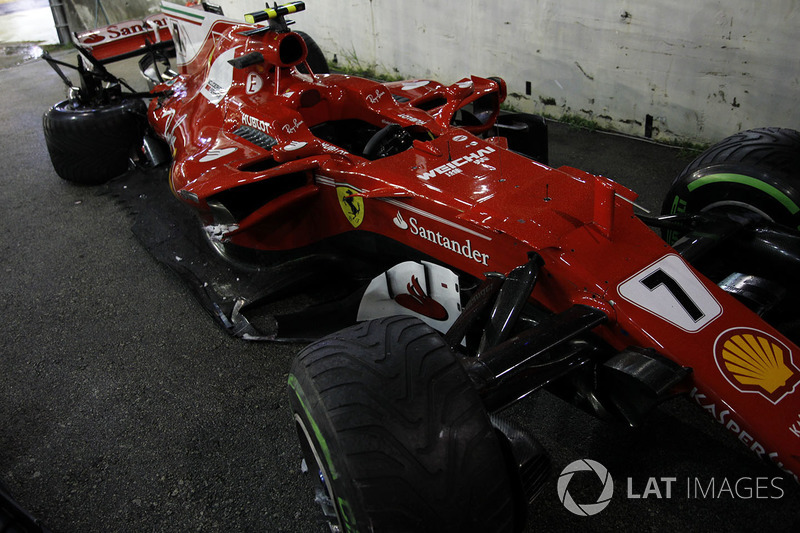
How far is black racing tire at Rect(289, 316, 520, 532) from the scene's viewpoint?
1.46 metres

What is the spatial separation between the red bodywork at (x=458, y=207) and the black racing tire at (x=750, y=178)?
678mm

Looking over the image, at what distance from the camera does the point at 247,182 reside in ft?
8.95

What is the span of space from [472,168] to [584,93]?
300 centimetres

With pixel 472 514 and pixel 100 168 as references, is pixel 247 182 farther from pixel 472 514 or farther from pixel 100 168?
pixel 100 168

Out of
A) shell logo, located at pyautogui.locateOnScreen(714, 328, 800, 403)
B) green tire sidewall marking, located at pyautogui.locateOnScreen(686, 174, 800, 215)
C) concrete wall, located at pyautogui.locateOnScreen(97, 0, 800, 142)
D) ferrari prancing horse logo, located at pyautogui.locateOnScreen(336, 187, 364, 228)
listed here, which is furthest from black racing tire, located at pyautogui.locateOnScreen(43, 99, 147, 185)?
shell logo, located at pyautogui.locateOnScreen(714, 328, 800, 403)

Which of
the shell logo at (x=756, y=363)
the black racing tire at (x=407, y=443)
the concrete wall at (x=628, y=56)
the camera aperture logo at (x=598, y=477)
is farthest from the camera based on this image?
the concrete wall at (x=628, y=56)

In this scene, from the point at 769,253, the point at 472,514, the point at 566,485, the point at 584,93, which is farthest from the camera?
the point at 584,93

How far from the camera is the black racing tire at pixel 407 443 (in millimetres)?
1465

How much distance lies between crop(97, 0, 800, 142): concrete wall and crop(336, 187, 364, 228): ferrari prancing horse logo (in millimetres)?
3016

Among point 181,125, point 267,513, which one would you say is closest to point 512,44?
point 181,125

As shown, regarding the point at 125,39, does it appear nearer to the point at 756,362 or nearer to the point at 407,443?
the point at 407,443

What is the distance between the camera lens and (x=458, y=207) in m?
2.39

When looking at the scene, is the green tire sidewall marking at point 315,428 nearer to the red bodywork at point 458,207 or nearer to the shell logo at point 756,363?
the red bodywork at point 458,207

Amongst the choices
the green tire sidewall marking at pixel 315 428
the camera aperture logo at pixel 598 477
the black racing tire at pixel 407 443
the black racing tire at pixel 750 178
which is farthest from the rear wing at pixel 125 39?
the camera aperture logo at pixel 598 477
